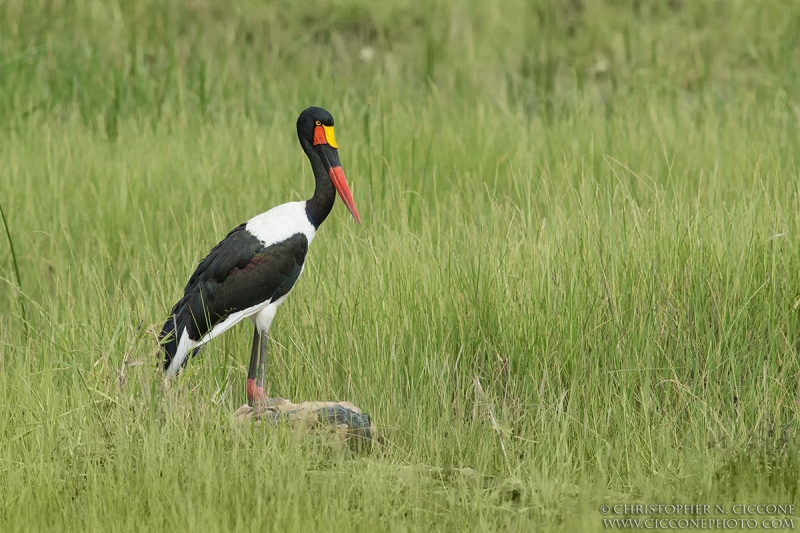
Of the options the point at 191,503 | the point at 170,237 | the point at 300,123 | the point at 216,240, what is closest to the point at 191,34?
the point at 170,237

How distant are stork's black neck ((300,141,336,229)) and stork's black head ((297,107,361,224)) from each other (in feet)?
0.04

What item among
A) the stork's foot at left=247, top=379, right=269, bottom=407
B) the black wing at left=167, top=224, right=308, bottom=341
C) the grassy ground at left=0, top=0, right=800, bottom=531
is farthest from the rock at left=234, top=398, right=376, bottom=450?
the black wing at left=167, top=224, right=308, bottom=341

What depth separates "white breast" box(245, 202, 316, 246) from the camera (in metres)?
4.87

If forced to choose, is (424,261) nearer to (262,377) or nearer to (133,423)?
(262,377)

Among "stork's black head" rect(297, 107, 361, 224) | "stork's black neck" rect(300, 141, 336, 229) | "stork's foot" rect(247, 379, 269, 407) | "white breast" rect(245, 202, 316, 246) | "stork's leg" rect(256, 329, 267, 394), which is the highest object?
"stork's black head" rect(297, 107, 361, 224)

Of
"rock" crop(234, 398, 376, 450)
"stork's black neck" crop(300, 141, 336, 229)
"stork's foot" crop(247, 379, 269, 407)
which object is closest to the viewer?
"rock" crop(234, 398, 376, 450)

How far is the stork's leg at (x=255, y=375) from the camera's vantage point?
4727 mm

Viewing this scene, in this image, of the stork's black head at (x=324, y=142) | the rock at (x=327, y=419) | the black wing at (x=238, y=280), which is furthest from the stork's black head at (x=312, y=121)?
the rock at (x=327, y=419)

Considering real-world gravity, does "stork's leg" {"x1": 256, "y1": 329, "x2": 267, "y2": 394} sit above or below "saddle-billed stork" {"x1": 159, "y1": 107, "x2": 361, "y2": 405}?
below

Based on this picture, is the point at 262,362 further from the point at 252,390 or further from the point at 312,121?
the point at 312,121

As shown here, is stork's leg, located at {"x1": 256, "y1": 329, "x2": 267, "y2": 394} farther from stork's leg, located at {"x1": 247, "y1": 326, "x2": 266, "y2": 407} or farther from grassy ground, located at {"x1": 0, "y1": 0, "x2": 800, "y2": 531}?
grassy ground, located at {"x1": 0, "y1": 0, "x2": 800, "y2": 531}

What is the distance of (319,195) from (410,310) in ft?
2.11

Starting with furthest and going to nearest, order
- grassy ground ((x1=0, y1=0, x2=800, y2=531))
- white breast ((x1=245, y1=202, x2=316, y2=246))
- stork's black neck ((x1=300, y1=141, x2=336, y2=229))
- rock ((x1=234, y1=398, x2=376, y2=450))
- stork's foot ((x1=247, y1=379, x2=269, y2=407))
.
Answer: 1. stork's black neck ((x1=300, y1=141, x2=336, y2=229))
2. white breast ((x1=245, y1=202, x2=316, y2=246))
3. stork's foot ((x1=247, y1=379, x2=269, y2=407))
4. rock ((x1=234, y1=398, x2=376, y2=450))
5. grassy ground ((x1=0, y1=0, x2=800, y2=531))

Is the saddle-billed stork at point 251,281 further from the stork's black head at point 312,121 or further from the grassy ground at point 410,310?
the grassy ground at point 410,310
